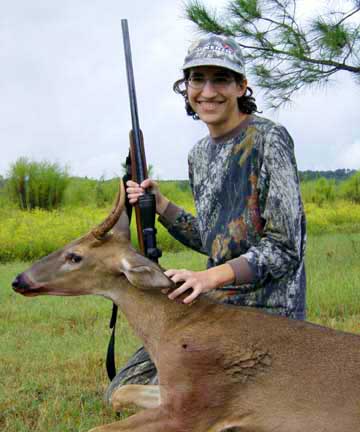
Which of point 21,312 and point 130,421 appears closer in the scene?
point 130,421

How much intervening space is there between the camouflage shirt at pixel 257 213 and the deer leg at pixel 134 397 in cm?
78

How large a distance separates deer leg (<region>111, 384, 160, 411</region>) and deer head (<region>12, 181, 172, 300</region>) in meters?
0.71

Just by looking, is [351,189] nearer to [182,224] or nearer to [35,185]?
[35,185]

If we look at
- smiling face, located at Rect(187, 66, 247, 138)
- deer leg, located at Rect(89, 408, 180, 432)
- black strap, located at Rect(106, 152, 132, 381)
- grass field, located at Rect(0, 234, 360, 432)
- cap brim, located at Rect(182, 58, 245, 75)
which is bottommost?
grass field, located at Rect(0, 234, 360, 432)

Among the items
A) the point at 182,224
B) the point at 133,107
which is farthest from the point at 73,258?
the point at 133,107

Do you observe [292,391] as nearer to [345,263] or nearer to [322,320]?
[322,320]

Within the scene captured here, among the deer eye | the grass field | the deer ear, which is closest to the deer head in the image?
the deer eye

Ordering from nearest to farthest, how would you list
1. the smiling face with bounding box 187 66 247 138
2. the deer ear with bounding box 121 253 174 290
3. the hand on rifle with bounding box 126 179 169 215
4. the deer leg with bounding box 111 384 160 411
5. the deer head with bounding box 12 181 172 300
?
the deer ear with bounding box 121 253 174 290 < the deer head with bounding box 12 181 172 300 < the deer leg with bounding box 111 384 160 411 < the smiling face with bounding box 187 66 247 138 < the hand on rifle with bounding box 126 179 169 215

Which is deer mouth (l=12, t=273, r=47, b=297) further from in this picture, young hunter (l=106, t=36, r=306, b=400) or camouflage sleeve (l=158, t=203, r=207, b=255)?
camouflage sleeve (l=158, t=203, r=207, b=255)

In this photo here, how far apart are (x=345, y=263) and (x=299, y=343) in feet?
26.9

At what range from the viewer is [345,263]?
11.8m

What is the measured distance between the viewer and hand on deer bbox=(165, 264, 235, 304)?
12.9ft

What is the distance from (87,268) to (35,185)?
1875 cm

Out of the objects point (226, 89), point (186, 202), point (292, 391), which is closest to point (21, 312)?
point (226, 89)
